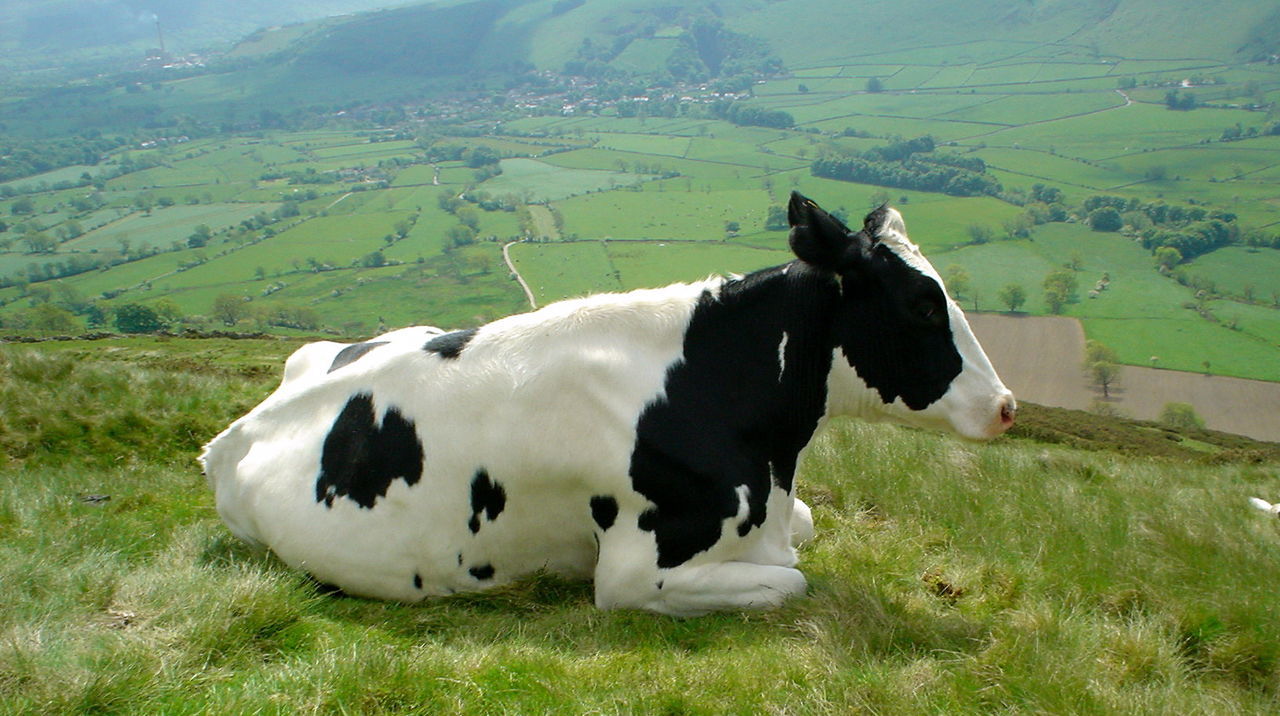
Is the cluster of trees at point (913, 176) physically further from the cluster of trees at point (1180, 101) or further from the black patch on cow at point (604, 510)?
the black patch on cow at point (604, 510)

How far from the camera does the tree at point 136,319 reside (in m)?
72.8

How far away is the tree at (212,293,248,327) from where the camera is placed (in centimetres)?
8125

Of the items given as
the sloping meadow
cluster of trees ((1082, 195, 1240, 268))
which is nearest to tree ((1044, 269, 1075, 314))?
cluster of trees ((1082, 195, 1240, 268))

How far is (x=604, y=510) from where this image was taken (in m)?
5.84

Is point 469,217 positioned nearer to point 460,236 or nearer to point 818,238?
point 460,236

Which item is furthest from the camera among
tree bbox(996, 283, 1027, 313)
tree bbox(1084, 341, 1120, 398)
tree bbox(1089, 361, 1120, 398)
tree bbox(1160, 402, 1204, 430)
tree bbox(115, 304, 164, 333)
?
tree bbox(996, 283, 1027, 313)

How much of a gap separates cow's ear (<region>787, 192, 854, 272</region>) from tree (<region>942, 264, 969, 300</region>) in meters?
80.4

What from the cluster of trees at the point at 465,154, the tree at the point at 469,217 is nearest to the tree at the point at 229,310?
the tree at the point at 469,217

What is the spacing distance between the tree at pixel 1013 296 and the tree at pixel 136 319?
250ft

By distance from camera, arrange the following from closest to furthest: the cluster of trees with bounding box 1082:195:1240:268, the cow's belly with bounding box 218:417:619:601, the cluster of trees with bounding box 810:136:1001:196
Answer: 1. the cow's belly with bounding box 218:417:619:601
2. the cluster of trees with bounding box 1082:195:1240:268
3. the cluster of trees with bounding box 810:136:1001:196

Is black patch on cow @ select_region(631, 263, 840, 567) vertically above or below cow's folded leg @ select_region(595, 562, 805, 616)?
above

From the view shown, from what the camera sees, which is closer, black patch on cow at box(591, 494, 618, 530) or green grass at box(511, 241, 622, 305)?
black patch on cow at box(591, 494, 618, 530)

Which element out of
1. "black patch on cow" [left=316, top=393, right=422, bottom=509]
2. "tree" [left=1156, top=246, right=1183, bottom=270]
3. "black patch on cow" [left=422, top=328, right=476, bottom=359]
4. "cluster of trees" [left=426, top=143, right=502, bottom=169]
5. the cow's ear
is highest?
the cow's ear

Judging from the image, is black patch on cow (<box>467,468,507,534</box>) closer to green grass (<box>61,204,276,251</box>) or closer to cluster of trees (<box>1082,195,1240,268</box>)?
cluster of trees (<box>1082,195,1240,268</box>)
